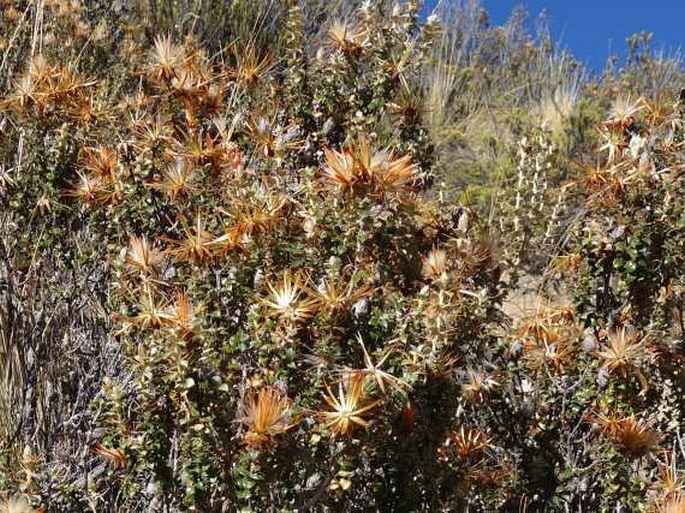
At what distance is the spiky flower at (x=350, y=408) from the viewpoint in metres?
1.68

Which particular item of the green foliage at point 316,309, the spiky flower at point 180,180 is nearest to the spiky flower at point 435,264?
the green foliage at point 316,309

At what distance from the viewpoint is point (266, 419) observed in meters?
1.72

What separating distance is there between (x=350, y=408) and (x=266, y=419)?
6.4 inches

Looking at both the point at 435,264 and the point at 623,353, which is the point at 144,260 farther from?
the point at 623,353

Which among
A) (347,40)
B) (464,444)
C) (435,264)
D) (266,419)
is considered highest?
(347,40)

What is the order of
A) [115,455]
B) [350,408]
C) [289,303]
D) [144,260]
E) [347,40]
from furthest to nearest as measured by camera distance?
[347,40] → [115,455] → [144,260] → [289,303] → [350,408]

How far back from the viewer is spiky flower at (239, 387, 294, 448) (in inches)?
67.6

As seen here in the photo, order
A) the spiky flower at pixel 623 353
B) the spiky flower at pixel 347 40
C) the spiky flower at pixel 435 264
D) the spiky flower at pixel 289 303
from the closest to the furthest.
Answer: the spiky flower at pixel 289 303
the spiky flower at pixel 435 264
the spiky flower at pixel 623 353
the spiky flower at pixel 347 40

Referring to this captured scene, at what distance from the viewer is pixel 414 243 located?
2.17 m

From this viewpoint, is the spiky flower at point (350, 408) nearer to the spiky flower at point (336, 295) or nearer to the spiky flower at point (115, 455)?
the spiky flower at point (336, 295)

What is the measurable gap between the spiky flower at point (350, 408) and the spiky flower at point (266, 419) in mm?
75

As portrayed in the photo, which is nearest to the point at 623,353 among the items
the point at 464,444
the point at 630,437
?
the point at 630,437

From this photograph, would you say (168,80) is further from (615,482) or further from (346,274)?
(615,482)

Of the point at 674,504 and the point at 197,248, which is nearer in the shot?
the point at 674,504
